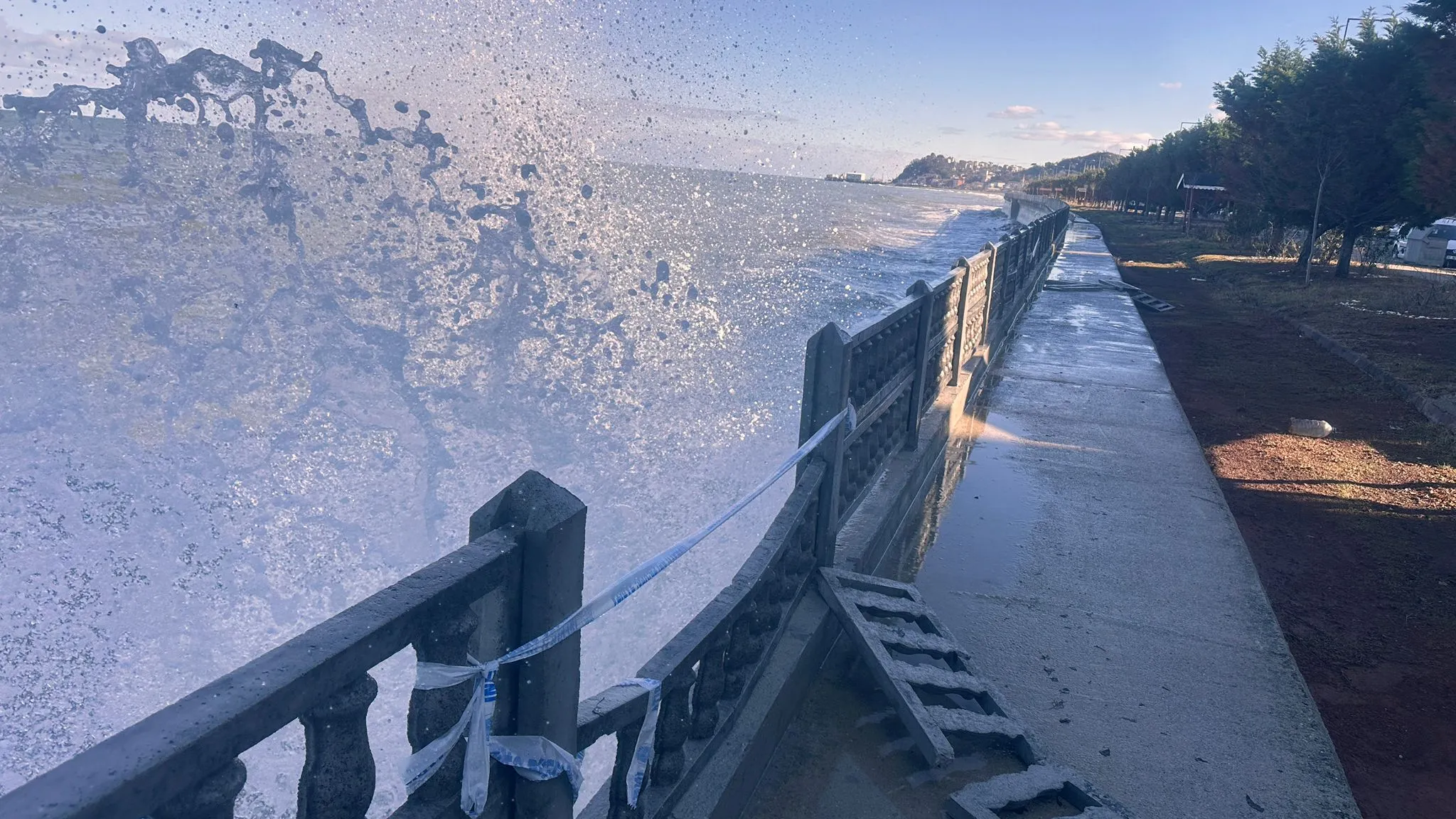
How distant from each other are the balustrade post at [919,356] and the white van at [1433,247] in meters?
35.5

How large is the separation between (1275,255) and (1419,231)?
7.31 m

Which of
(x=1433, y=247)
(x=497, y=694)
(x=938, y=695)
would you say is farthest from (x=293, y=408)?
(x=1433, y=247)

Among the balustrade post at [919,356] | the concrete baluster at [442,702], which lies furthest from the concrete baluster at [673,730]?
the balustrade post at [919,356]

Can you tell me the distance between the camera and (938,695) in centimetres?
417

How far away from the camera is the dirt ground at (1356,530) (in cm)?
425

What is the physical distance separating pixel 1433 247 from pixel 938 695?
41722 mm

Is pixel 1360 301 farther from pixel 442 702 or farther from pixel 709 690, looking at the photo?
pixel 442 702

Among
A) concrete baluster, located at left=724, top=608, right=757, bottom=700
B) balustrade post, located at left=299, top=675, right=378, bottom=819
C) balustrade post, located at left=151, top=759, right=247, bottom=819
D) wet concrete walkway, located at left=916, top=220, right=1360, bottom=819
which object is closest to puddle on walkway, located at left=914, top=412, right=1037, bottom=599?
wet concrete walkway, located at left=916, top=220, right=1360, bottom=819

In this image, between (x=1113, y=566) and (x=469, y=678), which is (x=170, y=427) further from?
(x=469, y=678)

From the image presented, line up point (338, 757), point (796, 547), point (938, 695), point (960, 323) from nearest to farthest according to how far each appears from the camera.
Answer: point (338, 757) → point (938, 695) → point (796, 547) → point (960, 323)

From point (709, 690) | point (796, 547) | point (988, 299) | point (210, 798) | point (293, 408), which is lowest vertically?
point (293, 408)

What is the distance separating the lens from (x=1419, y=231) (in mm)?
39000

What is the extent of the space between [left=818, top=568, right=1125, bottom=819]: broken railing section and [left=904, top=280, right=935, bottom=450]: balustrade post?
212 centimetres

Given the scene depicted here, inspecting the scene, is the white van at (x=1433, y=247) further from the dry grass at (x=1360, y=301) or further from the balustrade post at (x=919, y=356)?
the balustrade post at (x=919, y=356)
